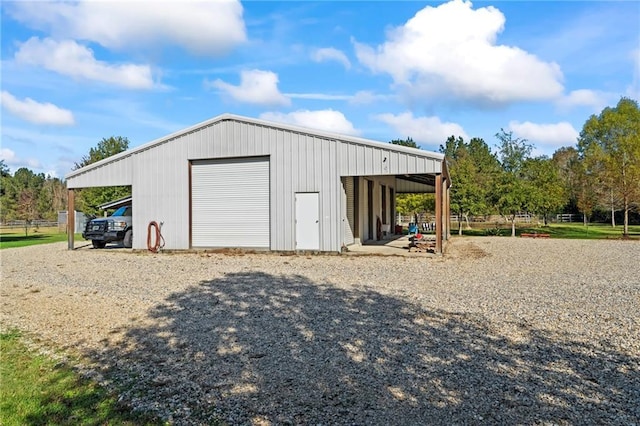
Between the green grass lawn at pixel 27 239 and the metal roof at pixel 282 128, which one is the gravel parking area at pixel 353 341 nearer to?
the metal roof at pixel 282 128

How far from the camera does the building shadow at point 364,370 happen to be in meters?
3.46

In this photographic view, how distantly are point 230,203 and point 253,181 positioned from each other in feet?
3.79

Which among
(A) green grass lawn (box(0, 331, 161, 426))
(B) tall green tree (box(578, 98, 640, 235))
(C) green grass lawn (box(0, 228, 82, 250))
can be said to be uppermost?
(B) tall green tree (box(578, 98, 640, 235))

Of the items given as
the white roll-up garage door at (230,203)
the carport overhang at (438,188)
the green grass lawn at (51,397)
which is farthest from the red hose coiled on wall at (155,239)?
the green grass lawn at (51,397)

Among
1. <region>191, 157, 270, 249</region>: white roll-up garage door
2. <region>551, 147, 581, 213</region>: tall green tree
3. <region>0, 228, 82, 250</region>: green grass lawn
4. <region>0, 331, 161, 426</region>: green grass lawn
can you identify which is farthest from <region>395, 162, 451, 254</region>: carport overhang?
<region>0, 228, 82, 250</region>: green grass lawn

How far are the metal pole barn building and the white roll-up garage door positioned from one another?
0.11ft

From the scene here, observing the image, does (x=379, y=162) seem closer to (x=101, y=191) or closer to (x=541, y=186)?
(x=541, y=186)

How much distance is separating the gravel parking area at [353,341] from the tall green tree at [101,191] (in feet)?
80.6

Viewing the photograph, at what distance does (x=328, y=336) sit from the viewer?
5398 mm

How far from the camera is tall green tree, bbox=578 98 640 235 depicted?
25125 mm

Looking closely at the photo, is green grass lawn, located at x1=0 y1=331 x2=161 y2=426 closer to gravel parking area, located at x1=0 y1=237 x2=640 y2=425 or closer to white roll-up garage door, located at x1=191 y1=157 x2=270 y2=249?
gravel parking area, located at x1=0 y1=237 x2=640 y2=425

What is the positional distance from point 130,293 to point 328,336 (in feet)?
15.3

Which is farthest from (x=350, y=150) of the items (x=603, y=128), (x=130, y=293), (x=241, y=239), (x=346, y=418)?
(x=603, y=128)

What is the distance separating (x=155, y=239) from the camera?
16562mm
